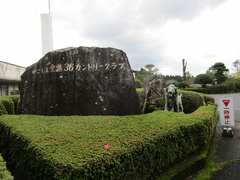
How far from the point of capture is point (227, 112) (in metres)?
4.74

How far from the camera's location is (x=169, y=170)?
2.47 m

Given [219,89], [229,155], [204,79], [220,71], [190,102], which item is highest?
[220,71]

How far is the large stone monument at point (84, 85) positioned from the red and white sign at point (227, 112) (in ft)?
8.57

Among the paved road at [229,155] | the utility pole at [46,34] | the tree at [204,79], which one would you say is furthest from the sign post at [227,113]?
the tree at [204,79]

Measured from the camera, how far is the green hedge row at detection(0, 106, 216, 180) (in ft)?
5.37

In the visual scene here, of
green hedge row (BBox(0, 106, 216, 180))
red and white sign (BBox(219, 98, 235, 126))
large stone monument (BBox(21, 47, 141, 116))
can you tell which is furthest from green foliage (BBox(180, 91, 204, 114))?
green hedge row (BBox(0, 106, 216, 180))

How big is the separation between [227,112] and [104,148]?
4.46 metres

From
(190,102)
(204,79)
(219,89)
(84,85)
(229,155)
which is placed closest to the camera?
(229,155)

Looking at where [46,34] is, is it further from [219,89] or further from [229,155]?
[219,89]

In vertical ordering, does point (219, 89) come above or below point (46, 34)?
below

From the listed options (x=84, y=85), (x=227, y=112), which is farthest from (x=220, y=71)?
(x=84, y=85)

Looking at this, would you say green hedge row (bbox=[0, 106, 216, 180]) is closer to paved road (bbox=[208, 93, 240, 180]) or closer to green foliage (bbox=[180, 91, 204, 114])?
paved road (bbox=[208, 93, 240, 180])

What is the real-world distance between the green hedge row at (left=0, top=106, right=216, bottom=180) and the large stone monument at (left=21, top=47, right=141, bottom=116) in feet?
5.14

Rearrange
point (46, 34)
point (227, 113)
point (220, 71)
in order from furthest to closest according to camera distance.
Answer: point (220, 71) → point (46, 34) → point (227, 113)
